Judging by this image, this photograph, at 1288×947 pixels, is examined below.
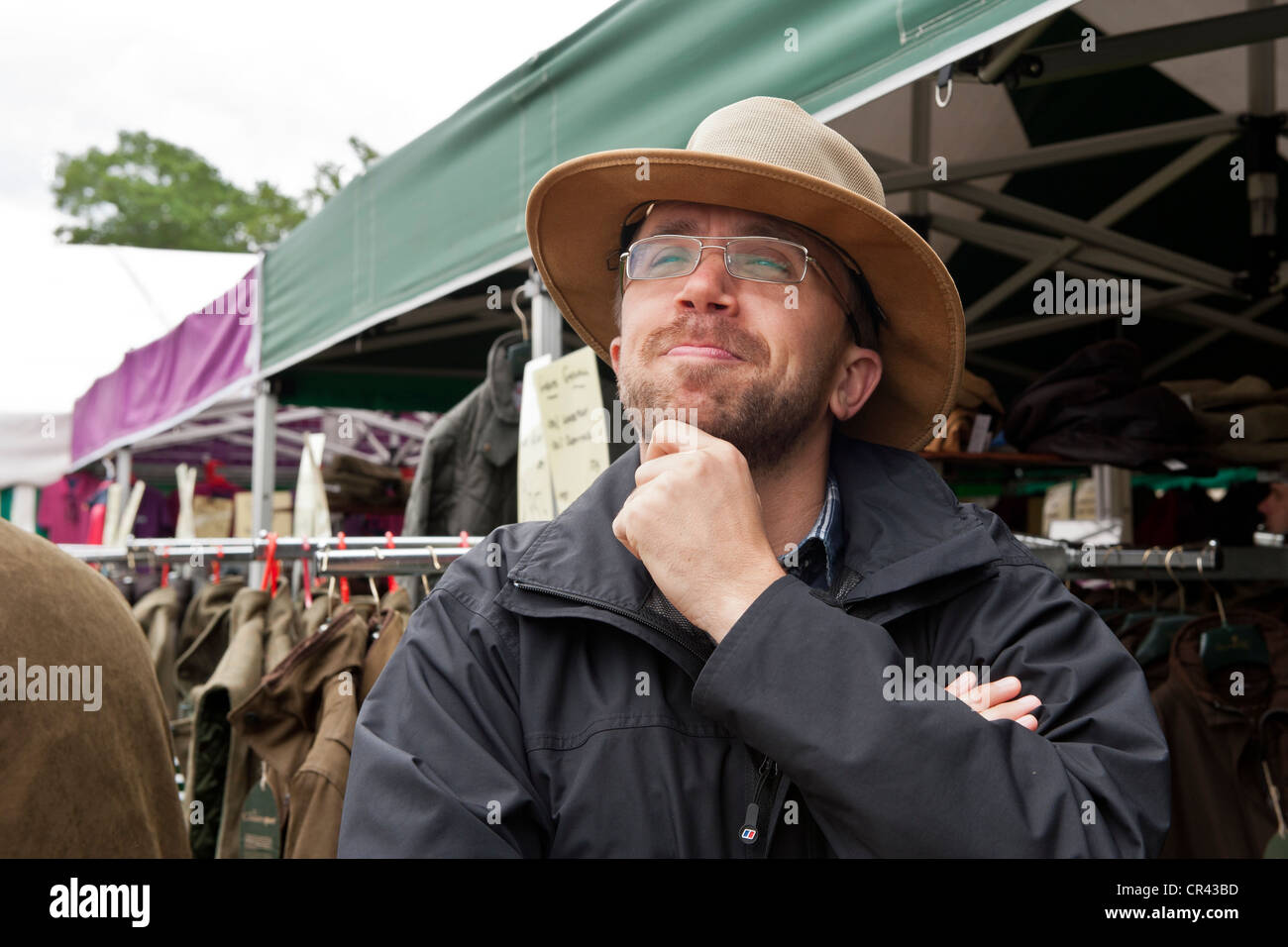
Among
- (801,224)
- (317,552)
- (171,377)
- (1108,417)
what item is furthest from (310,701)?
(171,377)

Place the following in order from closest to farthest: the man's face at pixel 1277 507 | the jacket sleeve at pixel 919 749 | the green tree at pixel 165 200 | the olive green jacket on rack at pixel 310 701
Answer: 1. the jacket sleeve at pixel 919 749
2. the olive green jacket on rack at pixel 310 701
3. the man's face at pixel 1277 507
4. the green tree at pixel 165 200

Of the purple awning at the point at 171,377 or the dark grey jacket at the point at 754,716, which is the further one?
the purple awning at the point at 171,377

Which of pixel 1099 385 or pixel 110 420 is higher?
pixel 110 420

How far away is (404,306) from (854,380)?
2176mm

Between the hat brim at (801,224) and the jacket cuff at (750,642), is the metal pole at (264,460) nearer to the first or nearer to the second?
the hat brim at (801,224)

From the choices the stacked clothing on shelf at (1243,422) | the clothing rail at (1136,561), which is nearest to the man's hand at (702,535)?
the clothing rail at (1136,561)

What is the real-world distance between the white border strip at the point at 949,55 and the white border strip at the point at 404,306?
3.38 feet

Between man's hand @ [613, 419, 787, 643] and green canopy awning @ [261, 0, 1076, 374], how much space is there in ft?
2.75

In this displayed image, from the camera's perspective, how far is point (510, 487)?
4.10 meters

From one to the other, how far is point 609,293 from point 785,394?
71 cm

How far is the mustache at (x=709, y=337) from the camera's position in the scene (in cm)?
160
